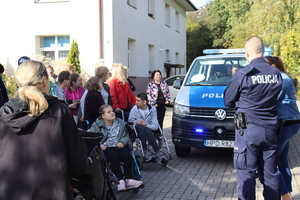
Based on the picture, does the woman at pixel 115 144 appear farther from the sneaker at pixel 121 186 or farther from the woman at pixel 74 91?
the woman at pixel 74 91

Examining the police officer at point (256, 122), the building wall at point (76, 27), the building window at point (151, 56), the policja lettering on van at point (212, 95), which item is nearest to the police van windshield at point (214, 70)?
the policja lettering on van at point (212, 95)

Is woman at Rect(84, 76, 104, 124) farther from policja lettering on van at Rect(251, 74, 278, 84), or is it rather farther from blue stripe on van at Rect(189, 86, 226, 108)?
policja lettering on van at Rect(251, 74, 278, 84)

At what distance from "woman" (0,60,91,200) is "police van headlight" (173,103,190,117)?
4.66 meters

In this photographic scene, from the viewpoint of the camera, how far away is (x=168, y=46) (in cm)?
2502

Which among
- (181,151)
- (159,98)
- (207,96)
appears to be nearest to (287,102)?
(207,96)

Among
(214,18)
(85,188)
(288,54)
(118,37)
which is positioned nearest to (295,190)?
(85,188)

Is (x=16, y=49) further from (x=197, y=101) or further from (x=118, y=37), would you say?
(x=197, y=101)

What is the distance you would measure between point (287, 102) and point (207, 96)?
277 cm

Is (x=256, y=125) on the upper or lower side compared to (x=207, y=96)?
lower

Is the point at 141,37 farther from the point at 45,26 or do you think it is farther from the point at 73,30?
the point at 45,26

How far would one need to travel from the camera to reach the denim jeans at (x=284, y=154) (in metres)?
4.36

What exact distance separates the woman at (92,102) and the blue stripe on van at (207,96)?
186 cm

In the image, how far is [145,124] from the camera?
280 inches

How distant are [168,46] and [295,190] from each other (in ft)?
66.0
